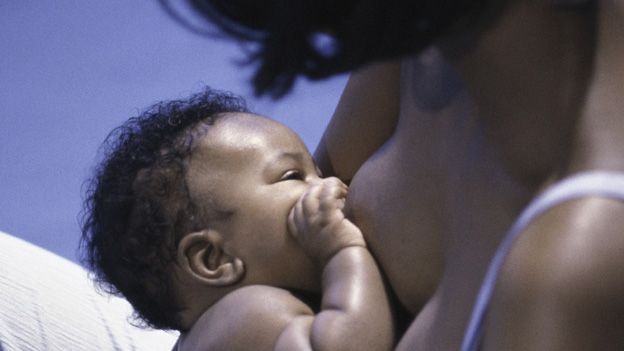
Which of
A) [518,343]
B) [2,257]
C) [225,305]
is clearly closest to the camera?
[518,343]

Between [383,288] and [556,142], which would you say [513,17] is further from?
[383,288]

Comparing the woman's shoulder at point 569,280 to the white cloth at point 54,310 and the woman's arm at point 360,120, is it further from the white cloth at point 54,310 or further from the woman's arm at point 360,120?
the white cloth at point 54,310

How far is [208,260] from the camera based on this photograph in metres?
A: 0.97

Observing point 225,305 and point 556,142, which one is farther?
point 225,305

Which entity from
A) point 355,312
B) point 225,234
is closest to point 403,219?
point 355,312

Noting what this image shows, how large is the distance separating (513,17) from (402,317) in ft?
0.96

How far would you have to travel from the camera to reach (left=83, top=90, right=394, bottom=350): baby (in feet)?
2.68

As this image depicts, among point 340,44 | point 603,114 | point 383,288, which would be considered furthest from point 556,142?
point 383,288

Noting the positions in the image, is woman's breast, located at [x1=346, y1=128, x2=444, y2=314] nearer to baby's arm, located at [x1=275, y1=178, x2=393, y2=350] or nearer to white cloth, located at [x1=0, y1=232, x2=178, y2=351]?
baby's arm, located at [x1=275, y1=178, x2=393, y2=350]

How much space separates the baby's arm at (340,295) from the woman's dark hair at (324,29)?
0.23m

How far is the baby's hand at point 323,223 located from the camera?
797 millimetres

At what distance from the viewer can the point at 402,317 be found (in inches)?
29.1

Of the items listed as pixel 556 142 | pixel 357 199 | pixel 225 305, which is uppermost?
pixel 556 142

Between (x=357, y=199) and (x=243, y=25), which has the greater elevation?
(x=243, y=25)
